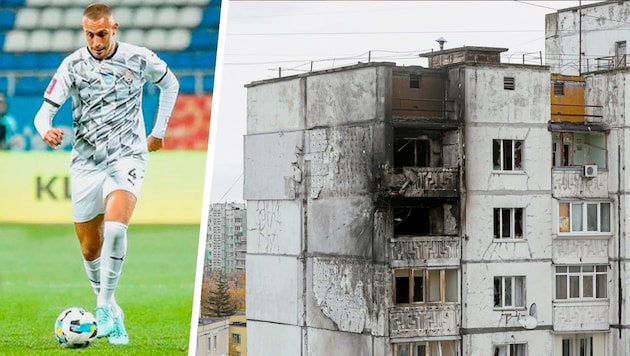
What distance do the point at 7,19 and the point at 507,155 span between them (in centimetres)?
996

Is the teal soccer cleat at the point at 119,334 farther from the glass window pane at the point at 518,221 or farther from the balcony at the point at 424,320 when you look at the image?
the glass window pane at the point at 518,221

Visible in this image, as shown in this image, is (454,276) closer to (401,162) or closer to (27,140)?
(401,162)

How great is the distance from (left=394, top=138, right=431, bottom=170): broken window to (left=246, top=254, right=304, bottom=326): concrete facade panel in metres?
2.90

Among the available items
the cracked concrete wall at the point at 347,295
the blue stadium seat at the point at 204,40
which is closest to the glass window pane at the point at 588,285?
the cracked concrete wall at the point at 347,295

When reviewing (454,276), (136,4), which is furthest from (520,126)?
(136,4)

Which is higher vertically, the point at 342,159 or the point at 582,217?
the point at 342,159

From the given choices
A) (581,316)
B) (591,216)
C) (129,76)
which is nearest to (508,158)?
(591,216)

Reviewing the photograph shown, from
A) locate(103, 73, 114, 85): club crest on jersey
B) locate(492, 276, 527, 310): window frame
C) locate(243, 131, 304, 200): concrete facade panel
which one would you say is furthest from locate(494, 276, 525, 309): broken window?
locate(103, 73, 114, 85): club crest on jersey

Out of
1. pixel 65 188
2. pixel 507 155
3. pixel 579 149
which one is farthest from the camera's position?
pixel 579 149

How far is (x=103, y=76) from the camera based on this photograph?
21.2m

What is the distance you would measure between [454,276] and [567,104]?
13.5 ft

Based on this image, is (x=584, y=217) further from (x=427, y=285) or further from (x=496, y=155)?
(x=427, y=285)

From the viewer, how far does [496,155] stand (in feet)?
91.8

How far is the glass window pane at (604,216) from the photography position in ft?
94.7
